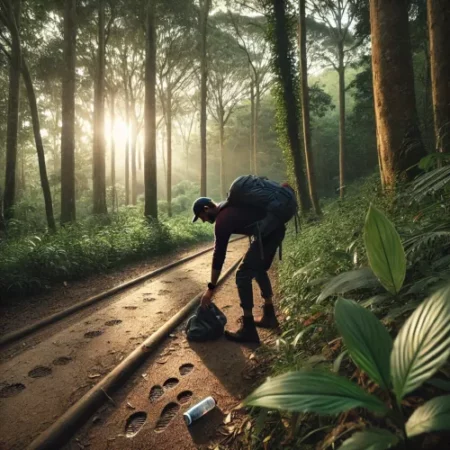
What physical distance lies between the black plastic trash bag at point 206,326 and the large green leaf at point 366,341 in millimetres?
2667

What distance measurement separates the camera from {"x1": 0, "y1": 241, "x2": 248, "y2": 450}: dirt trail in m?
2.33

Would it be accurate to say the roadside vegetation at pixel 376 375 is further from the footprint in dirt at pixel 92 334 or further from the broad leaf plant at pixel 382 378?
the footprint in dirt at pixel 92 334

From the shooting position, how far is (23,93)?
20.1 meters

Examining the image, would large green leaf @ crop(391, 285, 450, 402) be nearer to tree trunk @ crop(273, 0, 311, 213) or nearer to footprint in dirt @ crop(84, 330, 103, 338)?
footprint in dirt @ crop(84, 330, 103, 338)

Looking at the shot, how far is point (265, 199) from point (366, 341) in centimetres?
258

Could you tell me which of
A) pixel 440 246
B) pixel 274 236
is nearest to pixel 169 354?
pixel 274 236

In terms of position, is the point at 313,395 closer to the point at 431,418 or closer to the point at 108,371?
the point at 431,418

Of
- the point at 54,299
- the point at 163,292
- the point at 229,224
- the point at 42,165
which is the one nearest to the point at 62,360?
the point at 229,224

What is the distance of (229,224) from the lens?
3377 millimetres

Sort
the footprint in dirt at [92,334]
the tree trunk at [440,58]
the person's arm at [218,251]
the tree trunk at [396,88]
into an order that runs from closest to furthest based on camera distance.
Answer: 1. the person's arm at [218,251]
2. the footprint in dirt at [92,334]
3. the tree trunk at [440,58]
4. the tree trunk at [396,88]

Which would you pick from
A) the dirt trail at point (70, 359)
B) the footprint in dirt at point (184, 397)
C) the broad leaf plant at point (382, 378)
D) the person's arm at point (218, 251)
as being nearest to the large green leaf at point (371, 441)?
the broad leaf plant at point (382, 378)

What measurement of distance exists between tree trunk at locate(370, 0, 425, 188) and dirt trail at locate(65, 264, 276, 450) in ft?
9.51

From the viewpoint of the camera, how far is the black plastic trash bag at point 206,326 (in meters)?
3.45

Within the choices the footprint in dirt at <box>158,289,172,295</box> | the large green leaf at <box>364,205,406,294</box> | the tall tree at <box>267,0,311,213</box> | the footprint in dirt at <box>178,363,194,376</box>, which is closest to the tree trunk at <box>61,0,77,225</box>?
the footprint in dirt at <box>158,289,172,295</box>
